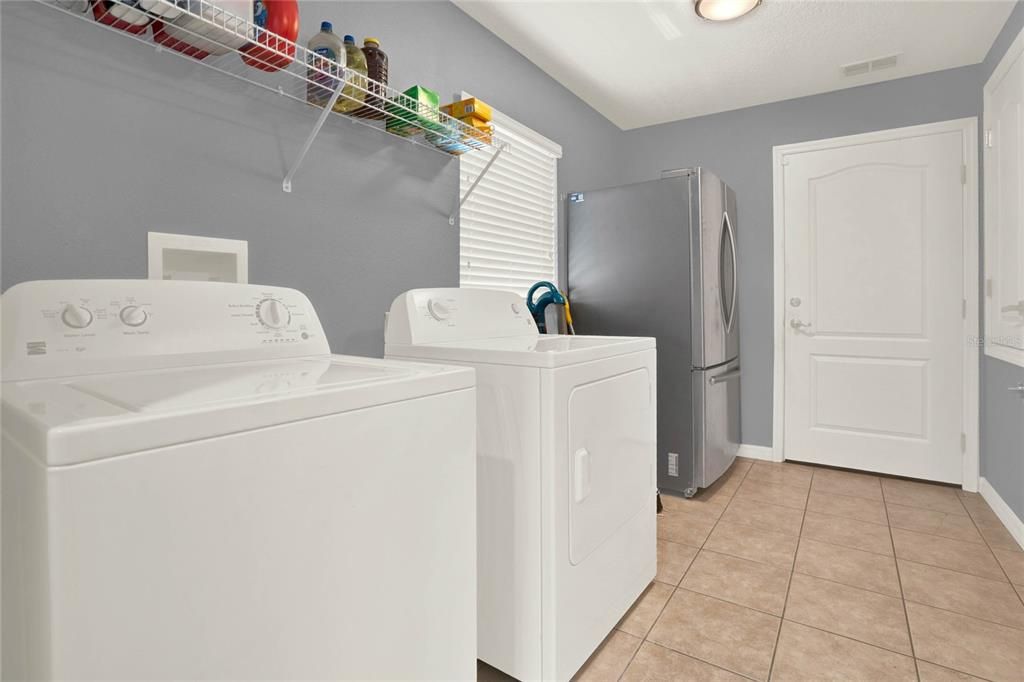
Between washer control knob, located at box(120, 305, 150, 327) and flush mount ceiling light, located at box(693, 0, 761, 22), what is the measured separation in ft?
8.02

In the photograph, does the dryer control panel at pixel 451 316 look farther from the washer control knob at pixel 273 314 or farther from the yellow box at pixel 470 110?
the yellow box at pixel 470 110

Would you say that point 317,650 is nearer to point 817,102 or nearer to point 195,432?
point 195,432

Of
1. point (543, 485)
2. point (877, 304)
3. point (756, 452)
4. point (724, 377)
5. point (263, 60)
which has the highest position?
point (263, 60)

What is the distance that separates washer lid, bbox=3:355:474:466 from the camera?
580mm

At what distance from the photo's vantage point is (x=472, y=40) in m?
2.43

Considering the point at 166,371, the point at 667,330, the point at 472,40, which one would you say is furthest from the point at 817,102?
the point at 166,371

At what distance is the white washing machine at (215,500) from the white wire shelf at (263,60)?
25.1 inches

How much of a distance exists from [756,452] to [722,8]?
2.72m

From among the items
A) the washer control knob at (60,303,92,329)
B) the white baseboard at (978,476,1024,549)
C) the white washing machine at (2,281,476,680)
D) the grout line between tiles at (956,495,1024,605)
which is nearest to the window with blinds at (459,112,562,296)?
the white washing machine at (2,281,476,680)

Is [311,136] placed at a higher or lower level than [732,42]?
lower

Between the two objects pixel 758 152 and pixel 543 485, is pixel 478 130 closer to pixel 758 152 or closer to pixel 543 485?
pixel 543 485

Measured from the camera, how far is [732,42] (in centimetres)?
270

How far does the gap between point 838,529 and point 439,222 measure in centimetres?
232

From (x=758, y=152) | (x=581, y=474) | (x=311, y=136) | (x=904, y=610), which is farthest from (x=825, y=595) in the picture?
(x=758, y=152)
